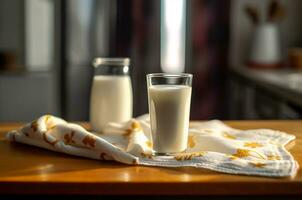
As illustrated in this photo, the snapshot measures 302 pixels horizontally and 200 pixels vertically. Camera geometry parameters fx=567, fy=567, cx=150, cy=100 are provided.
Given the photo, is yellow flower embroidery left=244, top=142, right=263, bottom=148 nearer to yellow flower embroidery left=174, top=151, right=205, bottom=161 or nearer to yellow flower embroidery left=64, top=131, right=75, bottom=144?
yellow flower embroidery left=174, top=151, right=205, bottom=161

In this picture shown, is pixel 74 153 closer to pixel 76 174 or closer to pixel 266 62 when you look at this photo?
pixel 76 174

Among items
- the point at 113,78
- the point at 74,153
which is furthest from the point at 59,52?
the point at 74,153

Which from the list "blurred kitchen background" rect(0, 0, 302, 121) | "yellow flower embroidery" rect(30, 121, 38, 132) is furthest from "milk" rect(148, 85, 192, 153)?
"blurred kitchen background" rect(0, 0, 302, 121)

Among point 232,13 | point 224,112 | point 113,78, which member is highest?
point 232,13

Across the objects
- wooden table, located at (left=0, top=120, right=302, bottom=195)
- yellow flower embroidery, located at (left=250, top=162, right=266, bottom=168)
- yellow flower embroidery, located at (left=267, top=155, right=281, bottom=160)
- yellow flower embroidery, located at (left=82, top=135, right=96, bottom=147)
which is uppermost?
yellow flower embroidery, located at (left=82, top=135, right=96, bottom=147)

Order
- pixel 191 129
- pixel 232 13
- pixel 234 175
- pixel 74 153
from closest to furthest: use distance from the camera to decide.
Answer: pixel 234 175
pixel 74 153
pixel 191 129
pixel 232 13

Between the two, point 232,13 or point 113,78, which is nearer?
point 113,78

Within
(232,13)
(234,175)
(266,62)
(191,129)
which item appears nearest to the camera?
(234,175)
